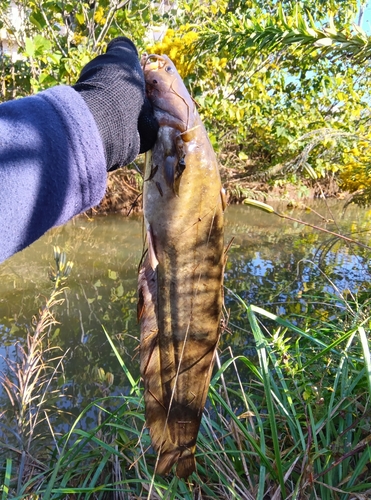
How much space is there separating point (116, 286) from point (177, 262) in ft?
9.57

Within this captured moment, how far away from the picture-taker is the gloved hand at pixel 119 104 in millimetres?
790

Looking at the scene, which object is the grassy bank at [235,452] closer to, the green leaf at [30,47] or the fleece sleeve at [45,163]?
the fleece sleeve at [45,163]

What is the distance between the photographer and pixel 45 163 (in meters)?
0.67

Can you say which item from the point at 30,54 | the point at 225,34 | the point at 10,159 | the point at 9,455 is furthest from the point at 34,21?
the point at 10,159

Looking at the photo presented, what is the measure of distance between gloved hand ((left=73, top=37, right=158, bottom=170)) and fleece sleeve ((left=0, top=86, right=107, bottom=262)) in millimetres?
47

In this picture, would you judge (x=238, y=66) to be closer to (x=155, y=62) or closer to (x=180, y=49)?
(x=180, y=49)

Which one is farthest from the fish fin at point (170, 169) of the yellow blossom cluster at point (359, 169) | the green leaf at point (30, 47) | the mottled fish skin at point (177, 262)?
the green leaf at point (30, 47)

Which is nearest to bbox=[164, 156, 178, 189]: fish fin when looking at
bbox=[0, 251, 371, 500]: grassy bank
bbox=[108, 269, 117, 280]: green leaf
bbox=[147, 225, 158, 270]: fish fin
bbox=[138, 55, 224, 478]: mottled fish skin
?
bbox=[138, 55, 224, 478]: mottled fish skin

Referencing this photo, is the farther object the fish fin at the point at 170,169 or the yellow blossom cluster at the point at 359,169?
the yellow blossom cluster at the point at 359,169

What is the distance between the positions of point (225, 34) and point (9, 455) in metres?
4.12

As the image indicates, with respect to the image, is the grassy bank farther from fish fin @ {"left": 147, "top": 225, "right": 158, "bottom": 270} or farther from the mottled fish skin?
fish fin @ {"left": 147, "top": 225, "right": 158, "bottom": 270}

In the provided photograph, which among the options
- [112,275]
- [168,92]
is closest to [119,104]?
[168,92]

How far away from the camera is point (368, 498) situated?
4.15 ft

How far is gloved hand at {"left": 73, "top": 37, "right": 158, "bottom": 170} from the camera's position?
0.79m
